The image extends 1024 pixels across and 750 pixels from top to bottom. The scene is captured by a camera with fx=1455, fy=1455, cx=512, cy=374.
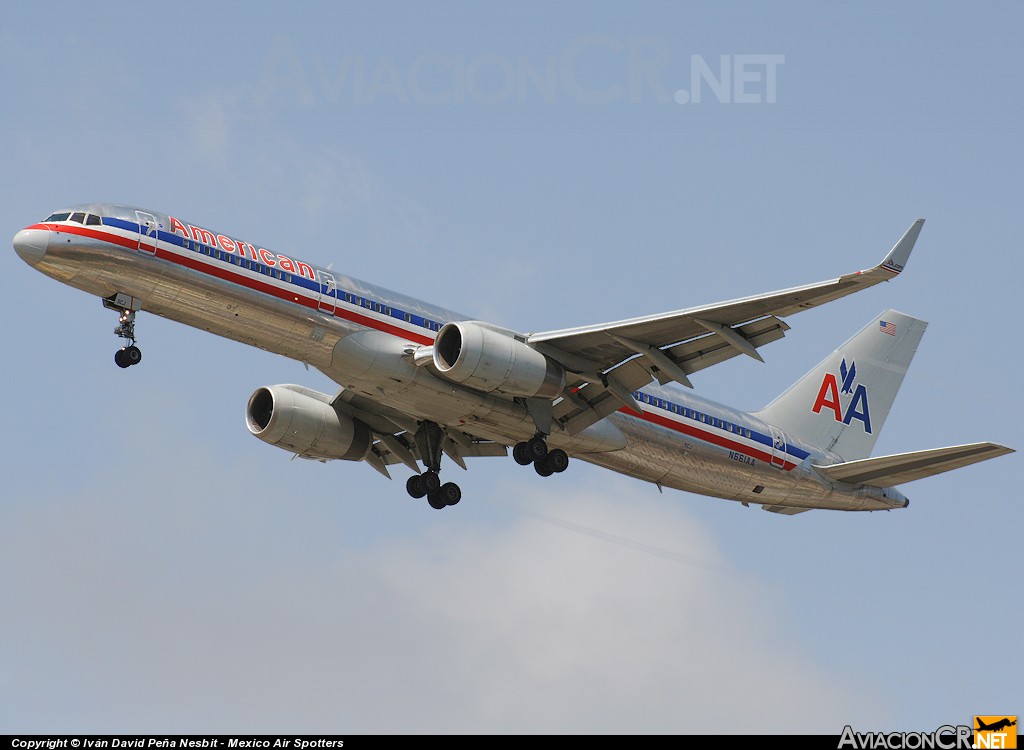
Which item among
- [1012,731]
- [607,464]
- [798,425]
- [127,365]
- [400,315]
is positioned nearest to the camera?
[1012,731]

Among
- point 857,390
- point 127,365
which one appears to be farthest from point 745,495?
point 127,365

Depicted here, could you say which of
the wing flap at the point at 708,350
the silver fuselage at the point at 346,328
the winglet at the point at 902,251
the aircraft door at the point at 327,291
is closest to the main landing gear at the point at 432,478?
the silver fuselage at the point at 346,328

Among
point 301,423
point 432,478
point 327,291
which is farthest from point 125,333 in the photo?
point 432,478

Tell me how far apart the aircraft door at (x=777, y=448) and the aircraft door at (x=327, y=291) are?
1387 cm

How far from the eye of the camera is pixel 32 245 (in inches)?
1268

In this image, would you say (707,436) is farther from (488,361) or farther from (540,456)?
(488,361)

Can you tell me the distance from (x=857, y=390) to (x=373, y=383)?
1812 centimetres

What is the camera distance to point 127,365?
33406 millimetres

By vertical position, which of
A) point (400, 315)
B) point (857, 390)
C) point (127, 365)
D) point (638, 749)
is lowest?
point (638, 749)

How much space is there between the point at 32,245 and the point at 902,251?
743 inches

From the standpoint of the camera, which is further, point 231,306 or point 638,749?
point 231,306

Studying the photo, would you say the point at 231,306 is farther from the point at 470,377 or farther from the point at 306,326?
the point at 470,377

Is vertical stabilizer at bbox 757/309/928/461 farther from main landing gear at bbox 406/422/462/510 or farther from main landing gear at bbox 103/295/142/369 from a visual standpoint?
main landing gear at bbox 103/295/142/369

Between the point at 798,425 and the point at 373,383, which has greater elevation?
the point at 798,425
